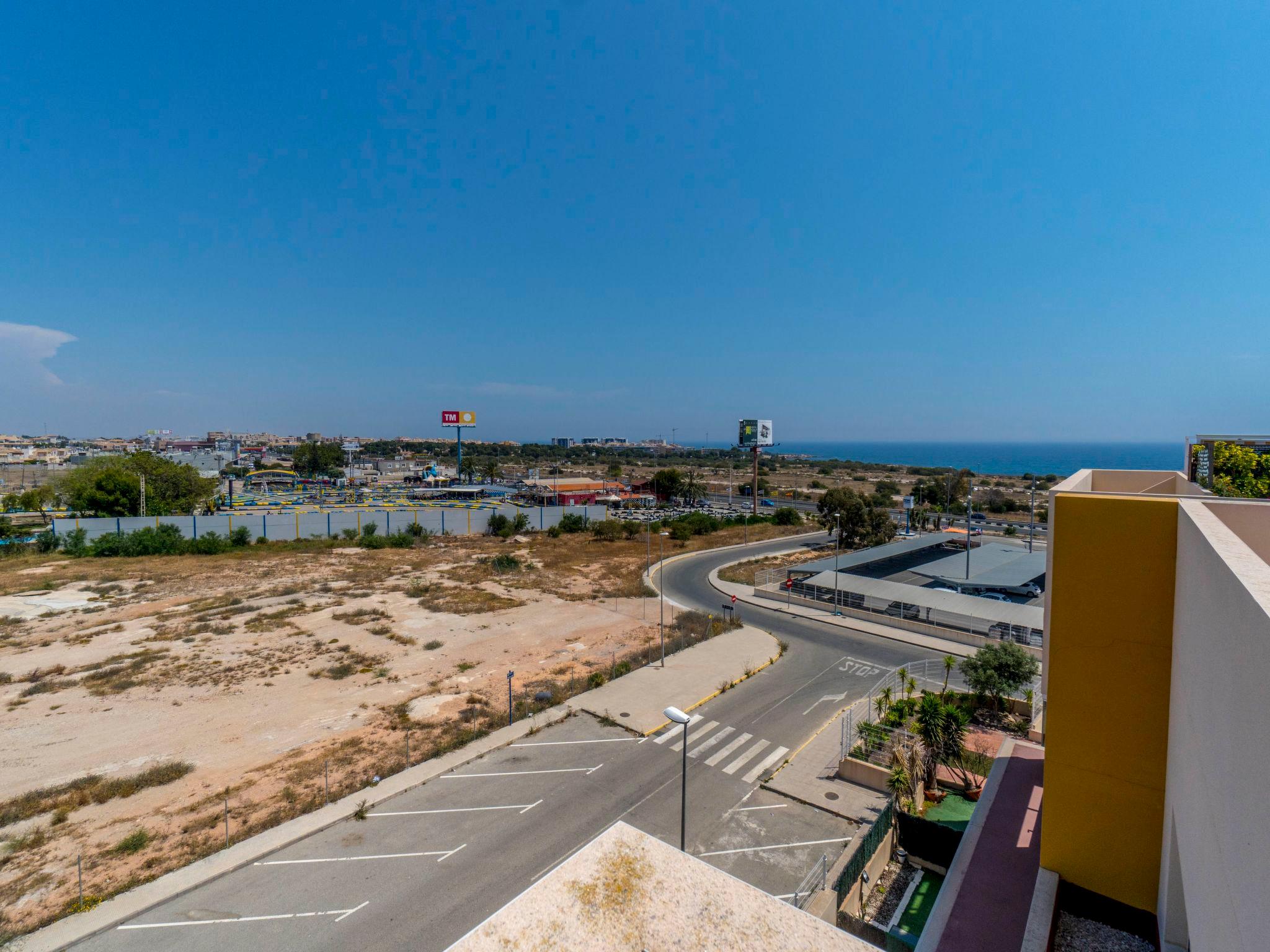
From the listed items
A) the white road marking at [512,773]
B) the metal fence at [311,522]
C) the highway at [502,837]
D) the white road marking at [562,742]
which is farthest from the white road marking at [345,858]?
the metal fence at [311,522]

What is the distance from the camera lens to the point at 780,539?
65.8 m

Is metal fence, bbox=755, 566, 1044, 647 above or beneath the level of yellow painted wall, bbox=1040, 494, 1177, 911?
beneath

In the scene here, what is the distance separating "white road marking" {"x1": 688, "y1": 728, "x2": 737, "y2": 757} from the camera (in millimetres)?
20188

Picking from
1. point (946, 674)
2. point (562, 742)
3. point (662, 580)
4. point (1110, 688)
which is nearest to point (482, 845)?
point (562, 742)

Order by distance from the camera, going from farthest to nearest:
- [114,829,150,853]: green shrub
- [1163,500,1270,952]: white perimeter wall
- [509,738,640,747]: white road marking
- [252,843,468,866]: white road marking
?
1. [509,738,640,747]: white road marking
2. [114,829,150,853]: green shrub
3. [252,843,468,866]: white road marking
4. [1163,500,1270,952]: white perimeter wall

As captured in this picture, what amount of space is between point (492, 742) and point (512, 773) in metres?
2.24

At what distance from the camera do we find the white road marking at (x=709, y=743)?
66.2 feet

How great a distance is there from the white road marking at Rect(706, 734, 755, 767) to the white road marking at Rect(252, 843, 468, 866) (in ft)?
28.7

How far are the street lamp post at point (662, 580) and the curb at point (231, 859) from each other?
35.1ft

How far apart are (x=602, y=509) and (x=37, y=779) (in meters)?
62.7

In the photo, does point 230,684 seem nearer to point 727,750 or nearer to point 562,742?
point 562,742

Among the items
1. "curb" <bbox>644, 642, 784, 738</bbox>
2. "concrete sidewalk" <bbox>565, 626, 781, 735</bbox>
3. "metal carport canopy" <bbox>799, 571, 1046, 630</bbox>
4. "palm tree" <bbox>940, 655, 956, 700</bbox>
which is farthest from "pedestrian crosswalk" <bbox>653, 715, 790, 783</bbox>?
"metal carport canopy" <bbox>799, 571, 1046, 630</bbox>

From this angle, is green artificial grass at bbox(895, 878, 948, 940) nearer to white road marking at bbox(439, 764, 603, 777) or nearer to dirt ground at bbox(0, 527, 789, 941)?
white road marking at bbox(439, 764, 603, 777)

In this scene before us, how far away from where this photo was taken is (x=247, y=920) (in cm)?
1286
